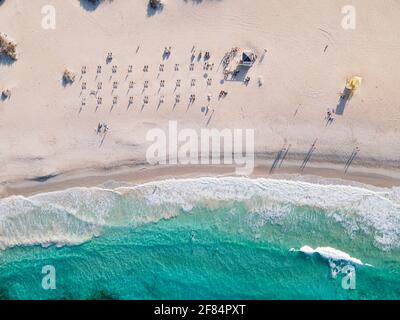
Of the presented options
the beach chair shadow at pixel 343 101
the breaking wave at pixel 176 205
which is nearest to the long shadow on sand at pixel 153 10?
the breaking wave at pixel 176 205

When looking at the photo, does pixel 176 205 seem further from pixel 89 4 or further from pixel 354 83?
pixel 89 4

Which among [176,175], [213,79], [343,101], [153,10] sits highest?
[153,10]

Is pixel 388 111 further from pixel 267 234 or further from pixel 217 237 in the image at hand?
pixel 217 237
